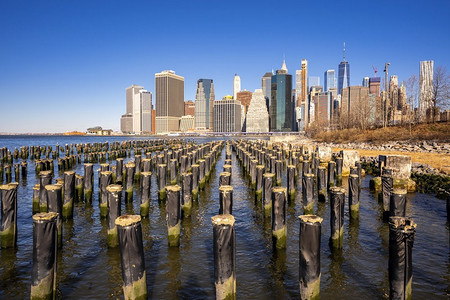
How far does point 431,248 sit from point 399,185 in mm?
8657

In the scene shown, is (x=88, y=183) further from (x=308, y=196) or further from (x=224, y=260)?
(x=224, y=260)

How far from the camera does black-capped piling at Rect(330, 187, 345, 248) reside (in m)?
9.02

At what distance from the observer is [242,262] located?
8695 mm

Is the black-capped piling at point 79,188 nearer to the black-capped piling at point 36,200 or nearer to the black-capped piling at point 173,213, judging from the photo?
the black-capped piling at point 36,200

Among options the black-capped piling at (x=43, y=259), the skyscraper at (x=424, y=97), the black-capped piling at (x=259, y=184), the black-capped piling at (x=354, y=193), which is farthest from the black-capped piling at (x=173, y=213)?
the skyscraper at (x=424, y=97)

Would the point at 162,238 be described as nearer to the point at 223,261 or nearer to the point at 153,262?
the point at 153,262

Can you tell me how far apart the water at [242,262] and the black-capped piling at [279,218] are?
34 centimetres

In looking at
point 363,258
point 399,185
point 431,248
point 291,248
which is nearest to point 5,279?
point 291,248

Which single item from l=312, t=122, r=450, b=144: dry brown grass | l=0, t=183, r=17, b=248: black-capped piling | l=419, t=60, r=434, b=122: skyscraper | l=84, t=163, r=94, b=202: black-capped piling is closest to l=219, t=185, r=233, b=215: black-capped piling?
l=0, t=183, r=17, b=248: black-capped piling

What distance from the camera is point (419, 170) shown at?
67.7ft

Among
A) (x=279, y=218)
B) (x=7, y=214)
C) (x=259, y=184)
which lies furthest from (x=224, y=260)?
(x=259, y=184)

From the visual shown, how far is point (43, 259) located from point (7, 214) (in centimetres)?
439

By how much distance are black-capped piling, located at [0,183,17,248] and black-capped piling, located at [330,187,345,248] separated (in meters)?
10.3

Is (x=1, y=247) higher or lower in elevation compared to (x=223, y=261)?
lower
